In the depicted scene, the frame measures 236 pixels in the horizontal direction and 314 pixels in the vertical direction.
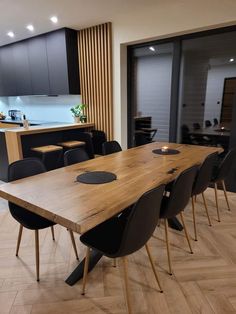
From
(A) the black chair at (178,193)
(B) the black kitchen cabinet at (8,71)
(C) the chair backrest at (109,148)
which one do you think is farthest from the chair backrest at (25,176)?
(B) the black kitchen cabinet at (8,71)

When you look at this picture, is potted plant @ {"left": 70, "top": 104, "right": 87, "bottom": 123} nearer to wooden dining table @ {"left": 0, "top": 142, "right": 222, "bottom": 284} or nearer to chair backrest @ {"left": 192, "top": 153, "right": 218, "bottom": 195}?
wooden dining table @ {"left": 0, "top": 142, "right": 222, "bottom": 284}

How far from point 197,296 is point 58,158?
2.94 meters

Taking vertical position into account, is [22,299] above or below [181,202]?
below

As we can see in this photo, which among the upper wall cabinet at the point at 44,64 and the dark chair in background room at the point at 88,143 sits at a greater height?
the upper wall cabinet at the point at 44,64

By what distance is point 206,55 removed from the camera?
342 centimetres

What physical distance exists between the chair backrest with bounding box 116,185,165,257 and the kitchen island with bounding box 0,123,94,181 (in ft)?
8.71

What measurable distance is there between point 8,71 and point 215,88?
467 cm

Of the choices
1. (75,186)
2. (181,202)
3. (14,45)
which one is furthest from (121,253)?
(14,45)

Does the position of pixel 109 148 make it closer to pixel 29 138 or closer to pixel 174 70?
pixel 29 138

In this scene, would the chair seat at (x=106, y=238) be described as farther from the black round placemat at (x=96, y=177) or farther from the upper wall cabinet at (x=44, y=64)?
the upper wall cabinet at (x=44, y=64)

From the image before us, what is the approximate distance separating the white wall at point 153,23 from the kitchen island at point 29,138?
76 centimetres

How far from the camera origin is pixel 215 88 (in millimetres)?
3432

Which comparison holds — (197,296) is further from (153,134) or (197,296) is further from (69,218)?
(153,134)

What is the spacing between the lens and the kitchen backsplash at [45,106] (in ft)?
16.3
